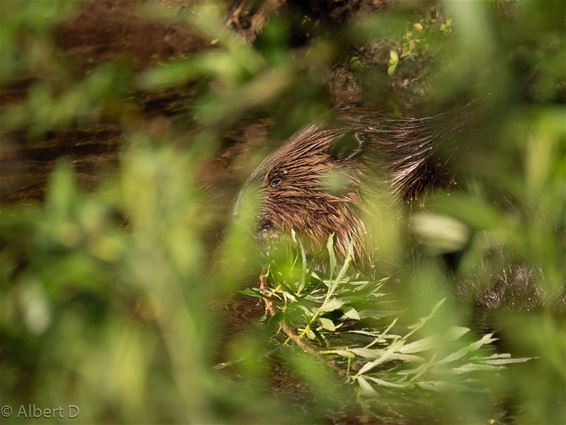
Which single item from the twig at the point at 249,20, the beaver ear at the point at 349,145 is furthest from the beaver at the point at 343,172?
the twig at the point at 249,20

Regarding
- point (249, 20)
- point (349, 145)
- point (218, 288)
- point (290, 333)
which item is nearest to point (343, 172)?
point (349, 145)

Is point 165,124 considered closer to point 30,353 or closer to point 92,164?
point 92,164

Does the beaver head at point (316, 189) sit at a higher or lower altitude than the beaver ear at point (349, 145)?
lower

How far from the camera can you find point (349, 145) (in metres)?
3.13

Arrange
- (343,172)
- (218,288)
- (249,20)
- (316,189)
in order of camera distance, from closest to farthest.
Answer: (218,288) → (343,172) → (316,189) → (249,20)

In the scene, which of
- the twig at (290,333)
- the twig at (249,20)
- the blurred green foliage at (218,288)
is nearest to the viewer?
the blurred green foliage at (218,288)

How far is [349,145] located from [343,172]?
0.32 feet

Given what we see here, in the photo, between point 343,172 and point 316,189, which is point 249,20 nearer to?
point 316,189

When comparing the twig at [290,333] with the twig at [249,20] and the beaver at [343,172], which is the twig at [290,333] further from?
the twig at [249,20]

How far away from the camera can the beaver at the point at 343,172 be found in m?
3.04

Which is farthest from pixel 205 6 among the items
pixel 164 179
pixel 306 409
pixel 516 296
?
pixel 164 179

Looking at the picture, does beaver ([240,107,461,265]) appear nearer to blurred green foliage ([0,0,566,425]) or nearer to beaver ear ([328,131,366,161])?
beaver ear ([328,131,366,161])

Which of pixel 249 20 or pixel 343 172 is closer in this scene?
pixel 343 172

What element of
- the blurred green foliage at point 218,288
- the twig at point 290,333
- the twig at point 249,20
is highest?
the blurred green foliage at point 218,288
